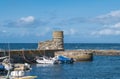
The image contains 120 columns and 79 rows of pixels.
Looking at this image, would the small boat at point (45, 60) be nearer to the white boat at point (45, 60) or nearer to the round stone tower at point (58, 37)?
the white boat at point (45, 60)

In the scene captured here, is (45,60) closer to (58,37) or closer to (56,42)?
(58,37)

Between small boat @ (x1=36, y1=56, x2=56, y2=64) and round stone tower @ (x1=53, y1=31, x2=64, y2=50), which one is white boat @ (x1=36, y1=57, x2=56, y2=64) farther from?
round stone tower @ (x1=53, y1=31, x2=64, y2=50)

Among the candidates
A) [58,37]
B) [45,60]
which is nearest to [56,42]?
[58,37]

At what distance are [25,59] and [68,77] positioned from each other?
2593 centimetres

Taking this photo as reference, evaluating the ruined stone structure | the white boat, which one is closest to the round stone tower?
the ruined stone structure

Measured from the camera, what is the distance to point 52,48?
9975cm

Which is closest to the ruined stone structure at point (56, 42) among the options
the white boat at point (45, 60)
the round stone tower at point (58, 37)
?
the round stone tower at point (58, 37)

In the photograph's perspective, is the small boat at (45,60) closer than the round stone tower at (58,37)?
Yes

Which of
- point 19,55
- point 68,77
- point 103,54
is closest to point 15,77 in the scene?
point 68,77

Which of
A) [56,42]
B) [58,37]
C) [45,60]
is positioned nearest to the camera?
[45,60]

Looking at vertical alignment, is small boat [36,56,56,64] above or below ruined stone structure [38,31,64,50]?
below

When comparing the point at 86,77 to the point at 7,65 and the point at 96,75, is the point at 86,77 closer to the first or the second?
the point at 96,75

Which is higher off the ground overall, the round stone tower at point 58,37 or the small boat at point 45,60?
the round stone tower at point 58,37

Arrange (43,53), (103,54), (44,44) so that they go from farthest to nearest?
(103,54) < (44,44) < (43,53)
